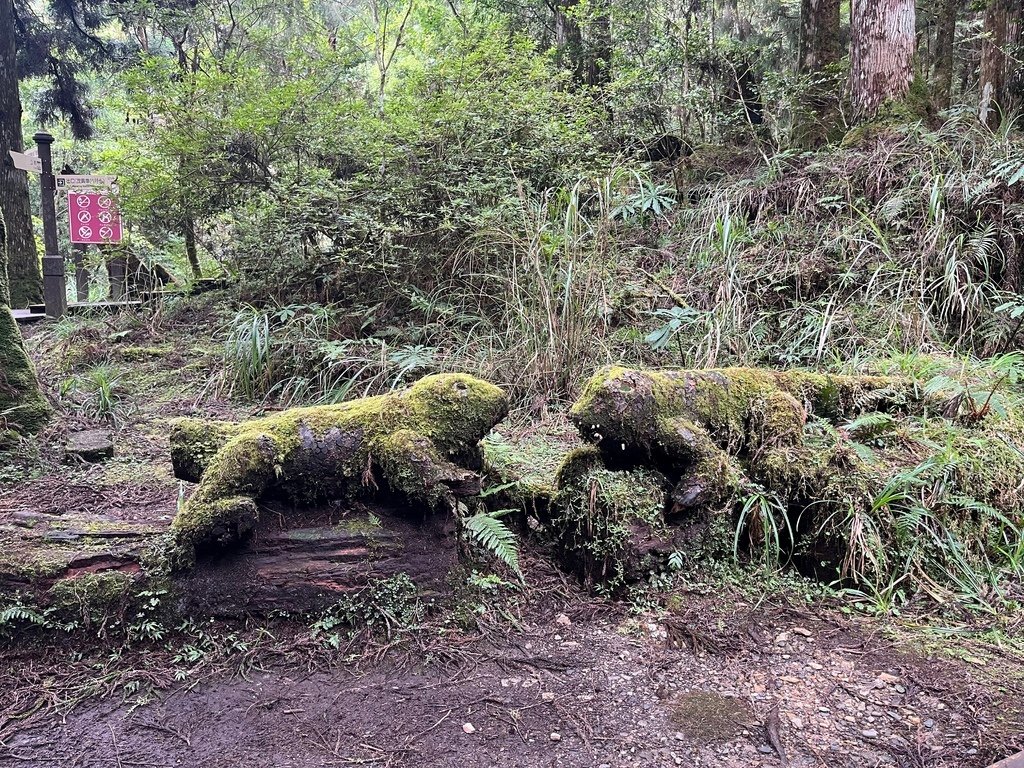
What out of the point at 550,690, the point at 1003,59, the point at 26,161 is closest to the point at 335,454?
the point at 550,690

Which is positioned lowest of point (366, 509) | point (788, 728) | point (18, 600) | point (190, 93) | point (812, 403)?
point (788, 728)

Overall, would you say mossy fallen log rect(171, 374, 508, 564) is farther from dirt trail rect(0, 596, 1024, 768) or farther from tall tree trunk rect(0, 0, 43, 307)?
tall tree trunk rect(0, 0, 43, 307)

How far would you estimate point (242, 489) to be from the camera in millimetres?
2311

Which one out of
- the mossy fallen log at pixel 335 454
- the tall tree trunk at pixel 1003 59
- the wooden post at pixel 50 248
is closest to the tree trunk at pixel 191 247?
the wooden post at pixel 50 248

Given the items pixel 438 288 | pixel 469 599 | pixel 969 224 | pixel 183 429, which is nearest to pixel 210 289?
pixel 438 288

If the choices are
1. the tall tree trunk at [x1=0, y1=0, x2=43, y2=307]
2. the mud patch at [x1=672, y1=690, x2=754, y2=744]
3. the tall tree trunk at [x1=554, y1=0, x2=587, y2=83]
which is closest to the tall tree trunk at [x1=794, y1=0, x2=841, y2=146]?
the tall tree trunk at [x1=554, y1=0, x2=587, y2=83]

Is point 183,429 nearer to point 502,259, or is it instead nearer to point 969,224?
point 502,259

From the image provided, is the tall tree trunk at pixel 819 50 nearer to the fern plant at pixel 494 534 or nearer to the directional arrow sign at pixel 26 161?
the fern plant at pixel 494 534

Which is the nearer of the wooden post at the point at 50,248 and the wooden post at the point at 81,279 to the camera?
the wooden post at the point at 50,248

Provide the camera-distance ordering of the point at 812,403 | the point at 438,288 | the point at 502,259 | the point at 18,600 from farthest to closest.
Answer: the point at 438,288
the point at 502,259
the point at 812,403
the point at 18,600

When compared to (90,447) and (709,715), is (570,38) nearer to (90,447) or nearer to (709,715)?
(90,447)

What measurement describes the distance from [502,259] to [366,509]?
3520mm

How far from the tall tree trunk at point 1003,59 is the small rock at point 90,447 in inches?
318

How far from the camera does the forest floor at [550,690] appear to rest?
72.1 inches
